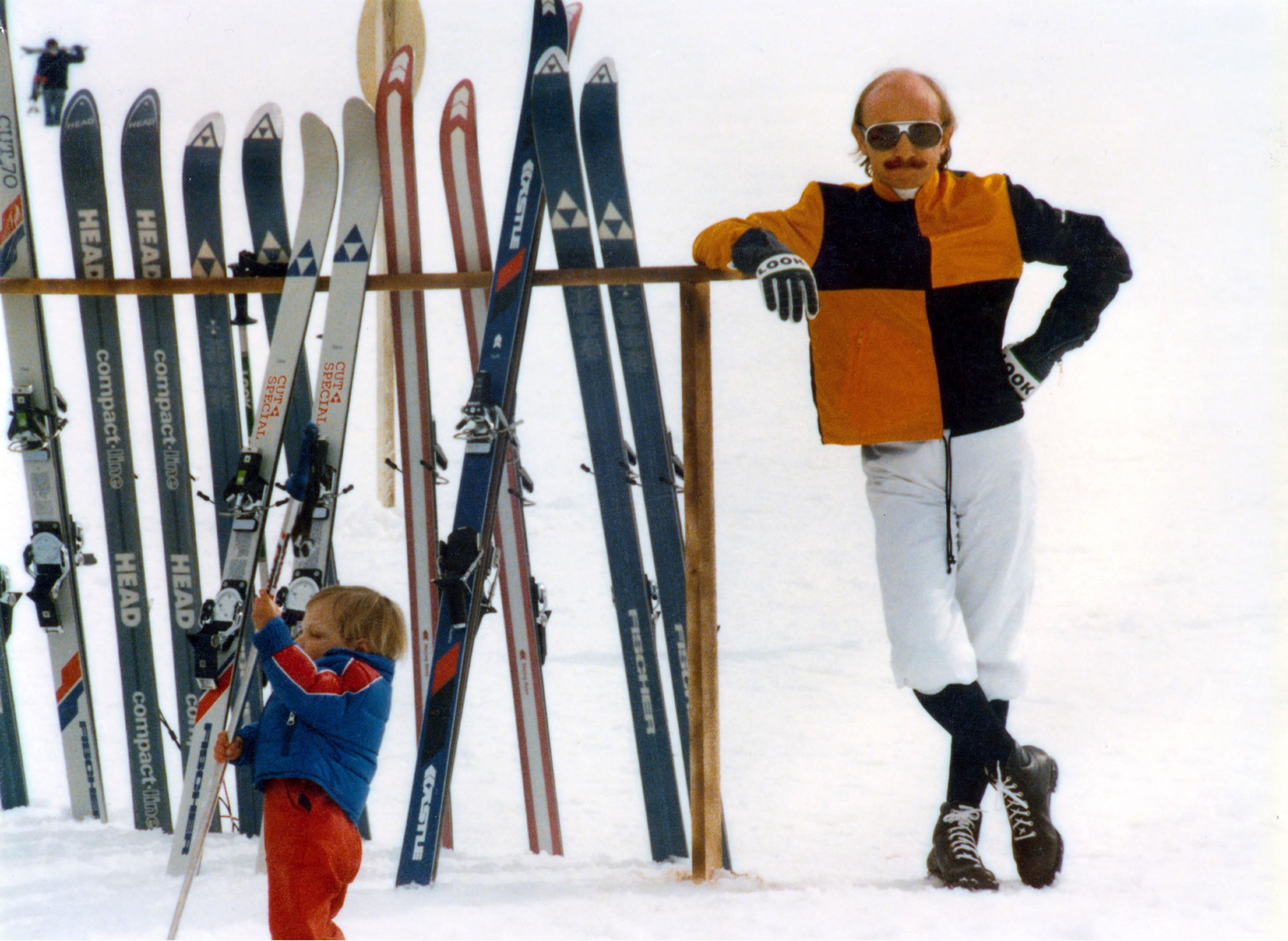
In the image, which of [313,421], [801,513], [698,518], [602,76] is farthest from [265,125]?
[801,513]

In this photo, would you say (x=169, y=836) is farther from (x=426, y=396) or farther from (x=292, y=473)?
(x=426, y=396)

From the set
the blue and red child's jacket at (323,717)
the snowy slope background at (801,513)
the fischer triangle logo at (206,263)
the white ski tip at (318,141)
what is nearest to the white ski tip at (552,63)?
the snowy slope background at (801,513)

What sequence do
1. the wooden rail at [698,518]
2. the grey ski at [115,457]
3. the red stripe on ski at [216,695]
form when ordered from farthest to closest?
1. the grey ski at [115,457]
2. the red stripe on ski at [216,695]
3. the wooden rail at [698,518]

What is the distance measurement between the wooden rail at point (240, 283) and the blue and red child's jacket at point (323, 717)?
3.45 ft

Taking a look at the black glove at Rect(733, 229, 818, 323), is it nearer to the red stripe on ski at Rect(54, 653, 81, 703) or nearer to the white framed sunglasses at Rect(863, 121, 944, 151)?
the white framed sunglasses at Rect(863, 121, 944, 151)

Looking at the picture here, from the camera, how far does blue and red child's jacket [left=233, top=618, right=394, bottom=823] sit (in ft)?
6.76

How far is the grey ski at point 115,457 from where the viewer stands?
314 centimetres

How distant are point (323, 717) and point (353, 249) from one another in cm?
140

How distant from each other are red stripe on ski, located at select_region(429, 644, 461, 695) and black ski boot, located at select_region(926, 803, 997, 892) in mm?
1164

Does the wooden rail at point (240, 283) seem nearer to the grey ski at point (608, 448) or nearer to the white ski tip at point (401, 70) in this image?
the grey ski at point (608, 448)

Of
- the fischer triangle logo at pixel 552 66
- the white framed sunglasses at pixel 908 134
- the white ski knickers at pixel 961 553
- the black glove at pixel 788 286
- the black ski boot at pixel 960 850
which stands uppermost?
the fischer triangle logo at pixel 552 66

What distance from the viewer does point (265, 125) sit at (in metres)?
3.18

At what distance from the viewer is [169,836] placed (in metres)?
3.23

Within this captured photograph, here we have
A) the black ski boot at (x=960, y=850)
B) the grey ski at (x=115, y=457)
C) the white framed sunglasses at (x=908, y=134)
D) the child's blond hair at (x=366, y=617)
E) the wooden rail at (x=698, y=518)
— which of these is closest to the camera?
the child's blond hair at (x=366, y=617)
